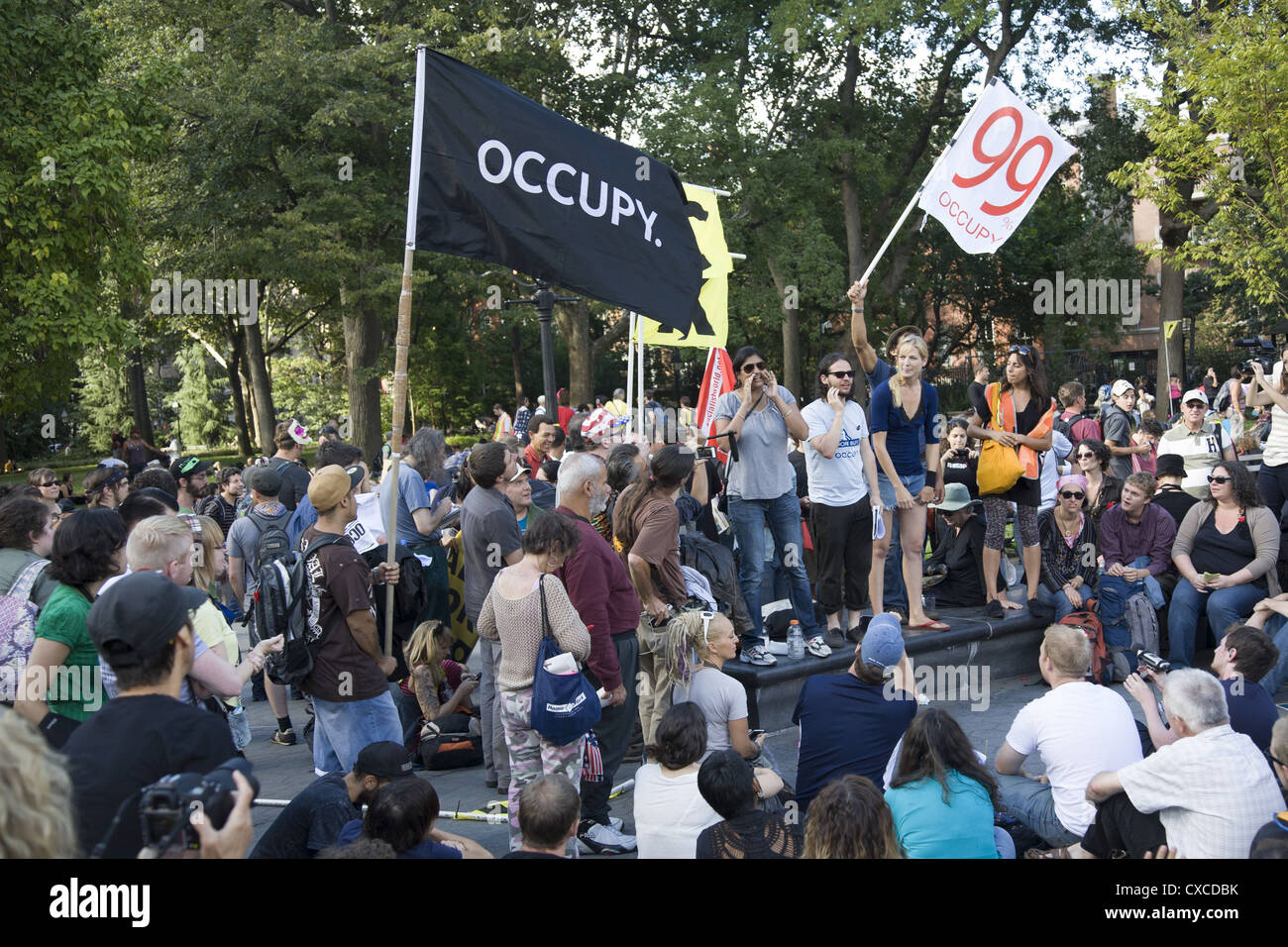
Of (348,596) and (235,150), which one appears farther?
(235,150)

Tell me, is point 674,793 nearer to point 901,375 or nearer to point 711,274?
point 901,375

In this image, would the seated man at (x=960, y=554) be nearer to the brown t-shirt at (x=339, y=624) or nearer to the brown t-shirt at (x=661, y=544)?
the brown t-shirt at (x=661, y=544)

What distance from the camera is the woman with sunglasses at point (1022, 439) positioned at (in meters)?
7.96

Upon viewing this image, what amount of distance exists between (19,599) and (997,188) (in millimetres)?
6915

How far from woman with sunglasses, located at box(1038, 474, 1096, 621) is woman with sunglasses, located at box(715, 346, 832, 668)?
2224mm

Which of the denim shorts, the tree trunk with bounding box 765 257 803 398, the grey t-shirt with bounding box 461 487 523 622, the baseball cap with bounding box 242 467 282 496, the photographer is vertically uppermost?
the tree trunk with bounding box 765 257 803 398

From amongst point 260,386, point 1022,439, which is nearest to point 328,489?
point 1022,439

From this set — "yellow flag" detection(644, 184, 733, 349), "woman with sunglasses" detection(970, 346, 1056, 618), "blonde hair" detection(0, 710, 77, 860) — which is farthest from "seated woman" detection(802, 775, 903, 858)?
"yellow flag" detection(644, 184, 733, 349)

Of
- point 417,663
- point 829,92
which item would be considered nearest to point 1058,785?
point 417,663

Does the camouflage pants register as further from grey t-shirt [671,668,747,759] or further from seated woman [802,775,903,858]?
seated woman [802,775,903,858]

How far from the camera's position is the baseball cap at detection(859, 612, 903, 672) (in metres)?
4.76

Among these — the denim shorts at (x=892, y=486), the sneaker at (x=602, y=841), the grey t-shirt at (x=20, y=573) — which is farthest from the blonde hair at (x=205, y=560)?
the denim shorts at (x=892, y=486)

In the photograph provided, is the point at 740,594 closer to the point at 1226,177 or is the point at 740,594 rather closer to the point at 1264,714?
the point at 1264,714

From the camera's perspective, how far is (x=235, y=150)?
22078 millimetres
